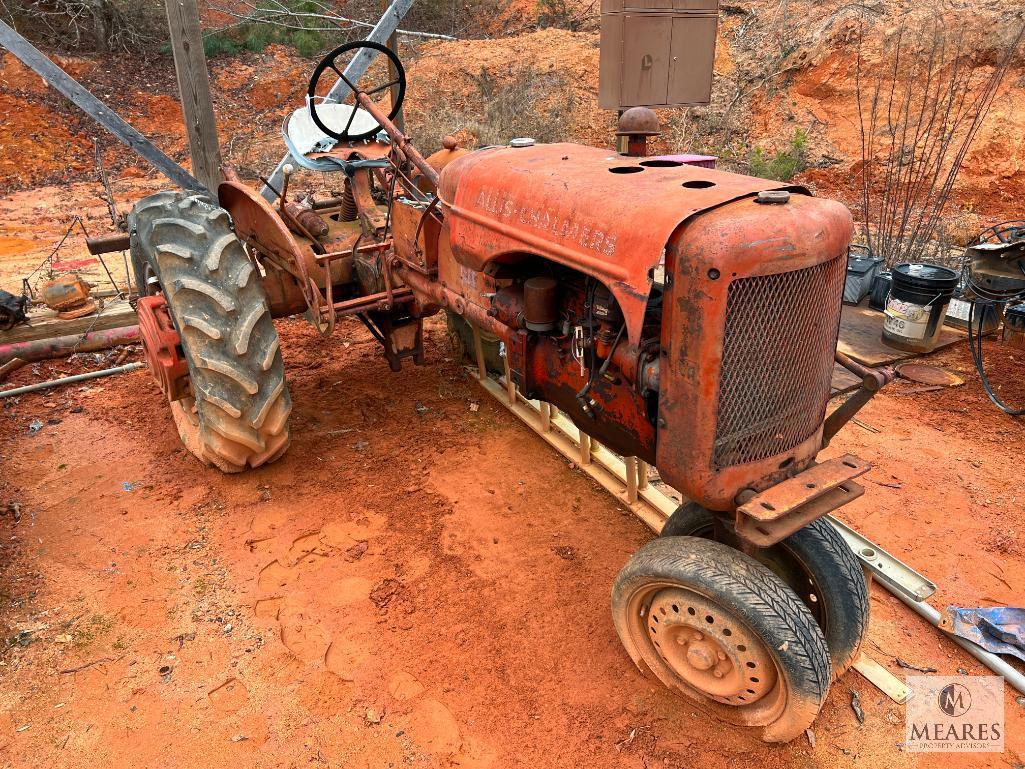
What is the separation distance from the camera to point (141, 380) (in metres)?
4.76

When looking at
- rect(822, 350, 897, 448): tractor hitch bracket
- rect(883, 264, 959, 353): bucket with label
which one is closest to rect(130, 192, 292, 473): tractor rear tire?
rect(822, 350, 897, 448): tractor hitch bracket

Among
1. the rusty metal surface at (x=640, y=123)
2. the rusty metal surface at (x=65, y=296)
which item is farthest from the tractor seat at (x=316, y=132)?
the rusty metal surface at (x=65, y=296)

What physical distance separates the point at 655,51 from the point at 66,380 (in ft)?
14.6

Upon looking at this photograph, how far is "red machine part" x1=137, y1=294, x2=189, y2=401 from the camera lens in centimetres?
343

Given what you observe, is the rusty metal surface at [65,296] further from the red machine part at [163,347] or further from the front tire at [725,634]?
the front tire at [725,634]

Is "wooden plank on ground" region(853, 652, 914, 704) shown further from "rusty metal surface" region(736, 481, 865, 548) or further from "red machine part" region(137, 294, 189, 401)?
"red machine part" region(137, 294, 189, 401)

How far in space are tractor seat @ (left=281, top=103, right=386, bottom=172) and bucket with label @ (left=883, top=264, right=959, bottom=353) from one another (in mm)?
3939

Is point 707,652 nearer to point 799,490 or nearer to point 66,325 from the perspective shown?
point 799,490

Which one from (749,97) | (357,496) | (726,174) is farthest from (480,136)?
(726,174)

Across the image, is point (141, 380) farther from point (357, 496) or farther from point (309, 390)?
point (357, 496)

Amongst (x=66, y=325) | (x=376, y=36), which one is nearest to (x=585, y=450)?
(x=376, y=36)

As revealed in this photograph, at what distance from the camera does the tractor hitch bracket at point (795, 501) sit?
76.9 inches
